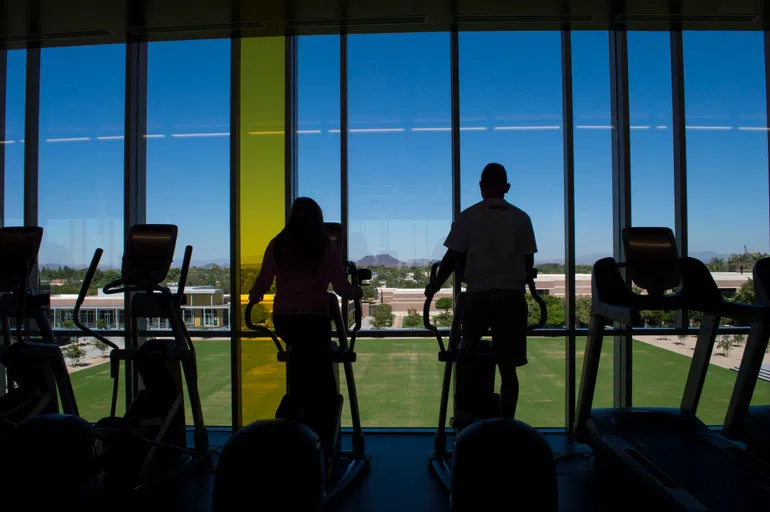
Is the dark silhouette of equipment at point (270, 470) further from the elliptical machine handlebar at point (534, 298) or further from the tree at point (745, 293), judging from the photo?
the tree at point (745, 293)

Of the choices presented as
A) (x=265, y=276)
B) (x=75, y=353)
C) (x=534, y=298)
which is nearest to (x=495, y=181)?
(x=534, y=298)

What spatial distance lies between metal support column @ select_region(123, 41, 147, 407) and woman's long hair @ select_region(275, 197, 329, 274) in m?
2.48

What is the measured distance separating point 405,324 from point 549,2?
2.89 metres

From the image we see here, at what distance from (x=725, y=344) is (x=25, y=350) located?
18.2 ft

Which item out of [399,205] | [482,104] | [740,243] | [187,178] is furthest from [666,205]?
[187,178]

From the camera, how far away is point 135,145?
4.46 metres

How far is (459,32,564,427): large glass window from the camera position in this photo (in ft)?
14.0

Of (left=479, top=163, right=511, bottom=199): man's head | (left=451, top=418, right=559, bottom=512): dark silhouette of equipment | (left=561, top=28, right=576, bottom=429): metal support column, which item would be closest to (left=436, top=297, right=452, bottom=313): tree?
(left=561, top=28, right=576, bottom=429): metal support column

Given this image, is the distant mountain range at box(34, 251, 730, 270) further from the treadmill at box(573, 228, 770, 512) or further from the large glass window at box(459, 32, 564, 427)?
the treadmill at box(573, 228, 770, 512)

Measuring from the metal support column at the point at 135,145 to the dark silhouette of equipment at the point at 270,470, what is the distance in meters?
2.96

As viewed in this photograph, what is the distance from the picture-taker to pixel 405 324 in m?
4.32

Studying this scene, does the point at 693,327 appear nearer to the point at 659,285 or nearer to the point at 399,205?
the point at 659,285

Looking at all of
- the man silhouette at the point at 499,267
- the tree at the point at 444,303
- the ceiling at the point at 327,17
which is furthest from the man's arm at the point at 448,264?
the ceiling at the point at 327,17

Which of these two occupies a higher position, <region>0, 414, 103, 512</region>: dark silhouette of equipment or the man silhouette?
the man silhouette
